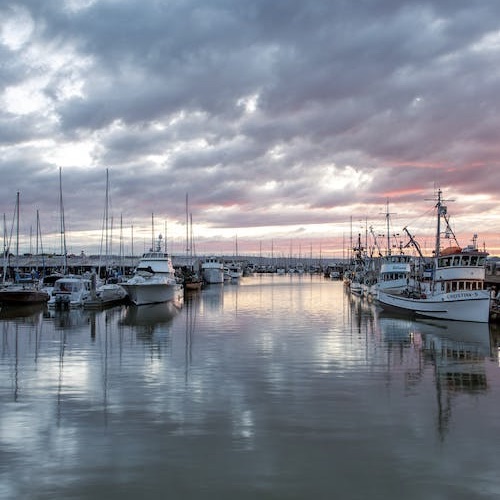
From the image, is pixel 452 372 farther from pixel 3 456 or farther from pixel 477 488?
pixel 3 456

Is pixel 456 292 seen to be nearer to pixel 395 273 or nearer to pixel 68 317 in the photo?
pixel 395 273

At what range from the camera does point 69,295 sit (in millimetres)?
46594

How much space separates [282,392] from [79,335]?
16.6 meters

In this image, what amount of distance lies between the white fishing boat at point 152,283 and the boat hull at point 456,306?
2314 cm

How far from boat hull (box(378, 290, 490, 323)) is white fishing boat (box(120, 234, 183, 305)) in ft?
75.9

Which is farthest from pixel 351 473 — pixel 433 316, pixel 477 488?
pixel 433 316

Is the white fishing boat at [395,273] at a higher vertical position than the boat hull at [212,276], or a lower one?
higher

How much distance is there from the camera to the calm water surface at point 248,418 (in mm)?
9812

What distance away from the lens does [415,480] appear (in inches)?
390

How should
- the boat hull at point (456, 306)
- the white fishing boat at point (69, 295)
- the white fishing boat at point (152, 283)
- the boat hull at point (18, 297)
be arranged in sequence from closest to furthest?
the boat hull at point (456, 306)
the white fishing boat at point (69, 295)
the boat hull at point (18, 297)
the white fishing boat at point (152, 283)

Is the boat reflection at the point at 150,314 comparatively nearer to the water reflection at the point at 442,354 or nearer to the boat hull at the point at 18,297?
the boat hull at the point at 18,297

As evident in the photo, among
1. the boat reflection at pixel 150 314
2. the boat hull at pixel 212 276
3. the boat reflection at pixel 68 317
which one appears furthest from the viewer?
the boat hull at pixel 212 276

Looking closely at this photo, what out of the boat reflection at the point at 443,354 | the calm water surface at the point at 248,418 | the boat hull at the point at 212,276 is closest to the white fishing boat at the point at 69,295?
the calm water surface at the point at 248,418

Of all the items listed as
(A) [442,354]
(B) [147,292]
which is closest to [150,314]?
(B) [147,292]
